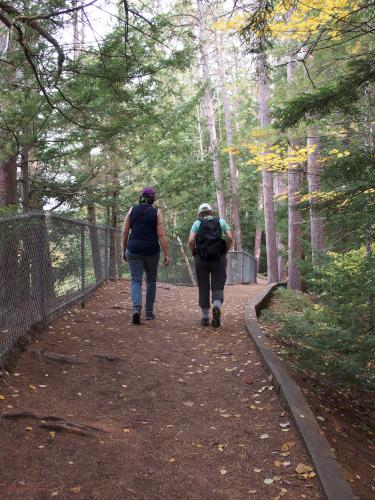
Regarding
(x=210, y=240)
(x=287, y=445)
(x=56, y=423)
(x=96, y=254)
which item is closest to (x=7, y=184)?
(x=96, y=254)

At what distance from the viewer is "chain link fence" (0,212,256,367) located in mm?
4633

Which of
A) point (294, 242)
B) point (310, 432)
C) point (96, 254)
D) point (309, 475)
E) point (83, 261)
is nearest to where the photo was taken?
point (309, 475)

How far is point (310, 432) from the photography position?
11.3 ft

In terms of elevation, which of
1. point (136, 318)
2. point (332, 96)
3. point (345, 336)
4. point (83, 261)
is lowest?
point (136, 318)

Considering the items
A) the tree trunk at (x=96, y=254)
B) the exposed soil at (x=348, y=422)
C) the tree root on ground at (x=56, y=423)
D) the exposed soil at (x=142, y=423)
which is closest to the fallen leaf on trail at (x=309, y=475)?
the exposed soil at (x=142, y=423)

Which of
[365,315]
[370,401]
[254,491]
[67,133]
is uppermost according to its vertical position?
[67,133]

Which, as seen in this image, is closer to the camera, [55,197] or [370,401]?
[370,401]

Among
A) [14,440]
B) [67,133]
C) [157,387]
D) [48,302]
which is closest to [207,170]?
[67,133]

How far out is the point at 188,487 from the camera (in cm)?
293

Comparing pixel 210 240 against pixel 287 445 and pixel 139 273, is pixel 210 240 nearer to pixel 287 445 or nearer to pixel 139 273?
pixel 139 273

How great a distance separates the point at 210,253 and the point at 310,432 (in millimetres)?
3993

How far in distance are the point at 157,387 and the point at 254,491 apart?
192 cm

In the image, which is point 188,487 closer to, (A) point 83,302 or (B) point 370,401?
(B) point 370,401

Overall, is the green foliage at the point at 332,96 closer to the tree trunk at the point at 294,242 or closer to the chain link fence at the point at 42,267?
the chain link fence at the point at 42,267
